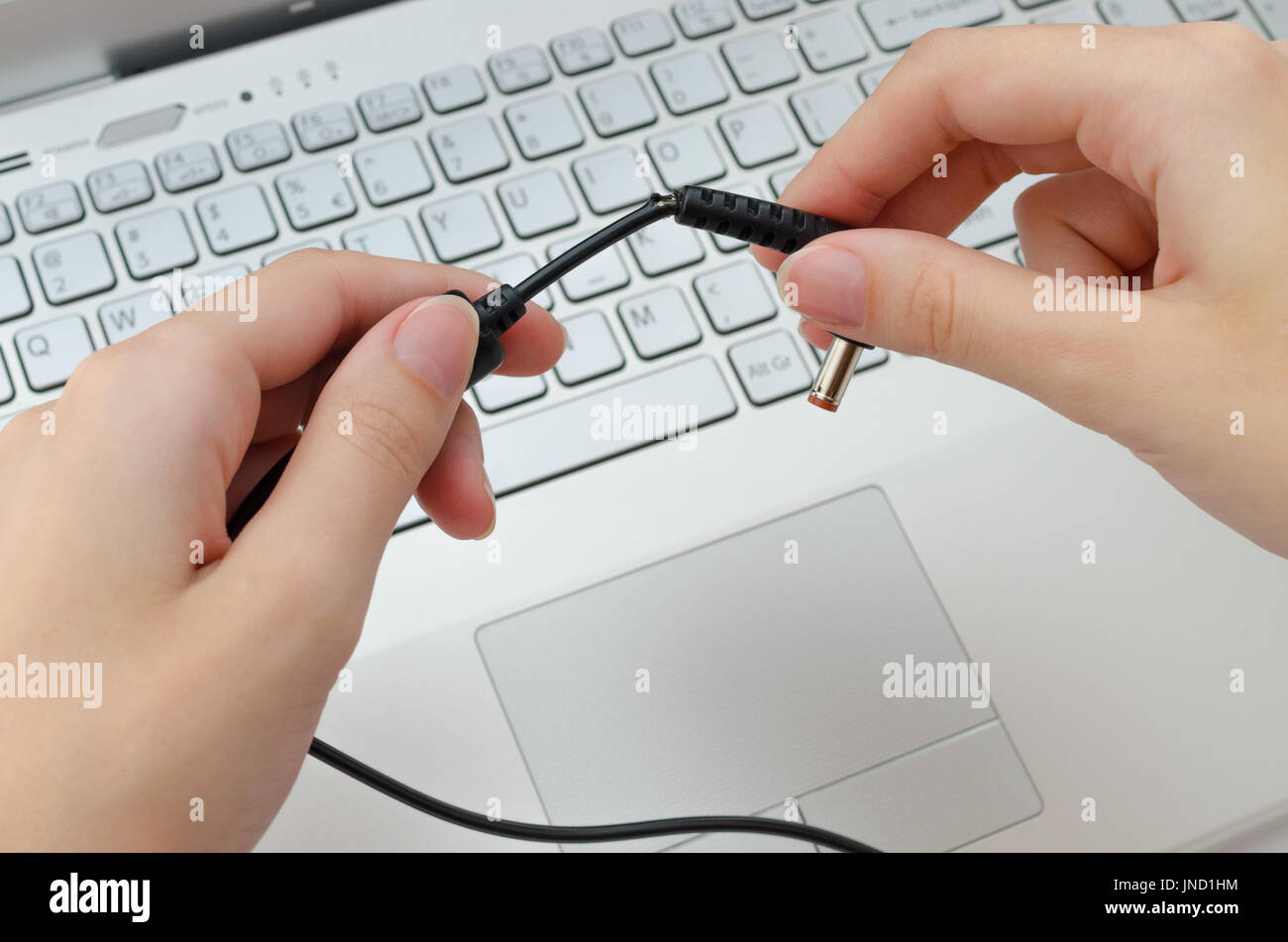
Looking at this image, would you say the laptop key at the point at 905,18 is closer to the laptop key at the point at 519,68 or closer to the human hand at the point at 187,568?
the laptop key at the point at 519,68

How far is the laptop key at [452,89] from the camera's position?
62cm

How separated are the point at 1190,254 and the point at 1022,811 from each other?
0.29 meters

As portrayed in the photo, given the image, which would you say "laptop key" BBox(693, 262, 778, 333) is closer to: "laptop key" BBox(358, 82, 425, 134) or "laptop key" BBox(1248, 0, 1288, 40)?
"laptop key" BBox(358, 82, 425, 134)

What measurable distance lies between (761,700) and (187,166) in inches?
17.6

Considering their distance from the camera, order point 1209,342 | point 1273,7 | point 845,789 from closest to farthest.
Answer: point 1209,342, point 845,789, point 1273,7

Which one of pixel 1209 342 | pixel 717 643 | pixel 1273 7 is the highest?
pixel 1273 7

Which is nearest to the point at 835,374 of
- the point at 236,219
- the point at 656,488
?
the point at 656,488

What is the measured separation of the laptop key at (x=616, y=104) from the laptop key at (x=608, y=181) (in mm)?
22

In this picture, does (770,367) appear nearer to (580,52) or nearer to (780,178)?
(780,178)

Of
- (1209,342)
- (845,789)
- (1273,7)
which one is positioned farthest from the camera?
(1273,7)

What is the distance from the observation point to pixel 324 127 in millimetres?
603
